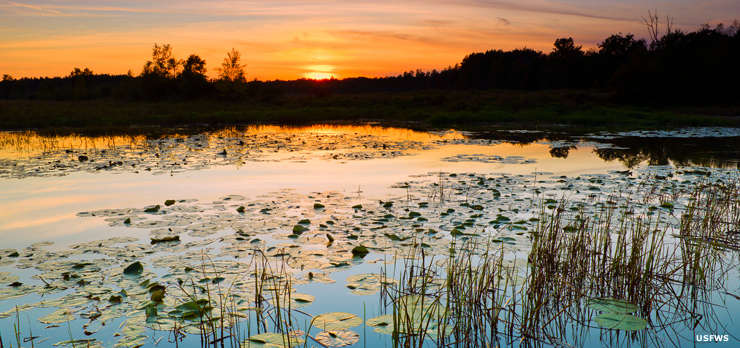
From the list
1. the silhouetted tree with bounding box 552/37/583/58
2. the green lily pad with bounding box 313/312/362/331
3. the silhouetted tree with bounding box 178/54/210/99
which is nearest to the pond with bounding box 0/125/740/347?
the green lily pad with bounding box 313/312/362/331

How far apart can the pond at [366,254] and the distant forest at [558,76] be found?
101 feet

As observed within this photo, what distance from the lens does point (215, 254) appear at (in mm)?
6289

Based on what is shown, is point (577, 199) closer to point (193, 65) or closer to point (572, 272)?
point (572, 272)

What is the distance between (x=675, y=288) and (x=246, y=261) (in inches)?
192

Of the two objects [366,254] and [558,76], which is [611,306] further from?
[558,76]

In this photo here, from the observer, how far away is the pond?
14.3 feet

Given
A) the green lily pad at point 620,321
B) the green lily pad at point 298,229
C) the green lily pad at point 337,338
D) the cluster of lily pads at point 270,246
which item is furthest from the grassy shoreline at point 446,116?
the green lily pad at point 337,338

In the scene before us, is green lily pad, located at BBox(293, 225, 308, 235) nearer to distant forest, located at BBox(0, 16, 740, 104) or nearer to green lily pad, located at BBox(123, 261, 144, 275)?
green lily pad, located at BBox(123, 261, 144, 275)

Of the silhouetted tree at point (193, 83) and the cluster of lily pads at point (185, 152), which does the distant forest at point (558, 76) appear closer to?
the silhouetted tree at point (193, 83)

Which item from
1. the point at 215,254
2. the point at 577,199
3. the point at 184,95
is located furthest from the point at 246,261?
the point at 184,95

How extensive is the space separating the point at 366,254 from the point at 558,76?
69465 millimetres

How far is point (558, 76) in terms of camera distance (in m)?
68.8

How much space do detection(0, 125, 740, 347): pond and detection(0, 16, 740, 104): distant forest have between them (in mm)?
30766

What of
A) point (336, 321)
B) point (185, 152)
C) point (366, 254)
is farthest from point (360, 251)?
point (185, 152)
